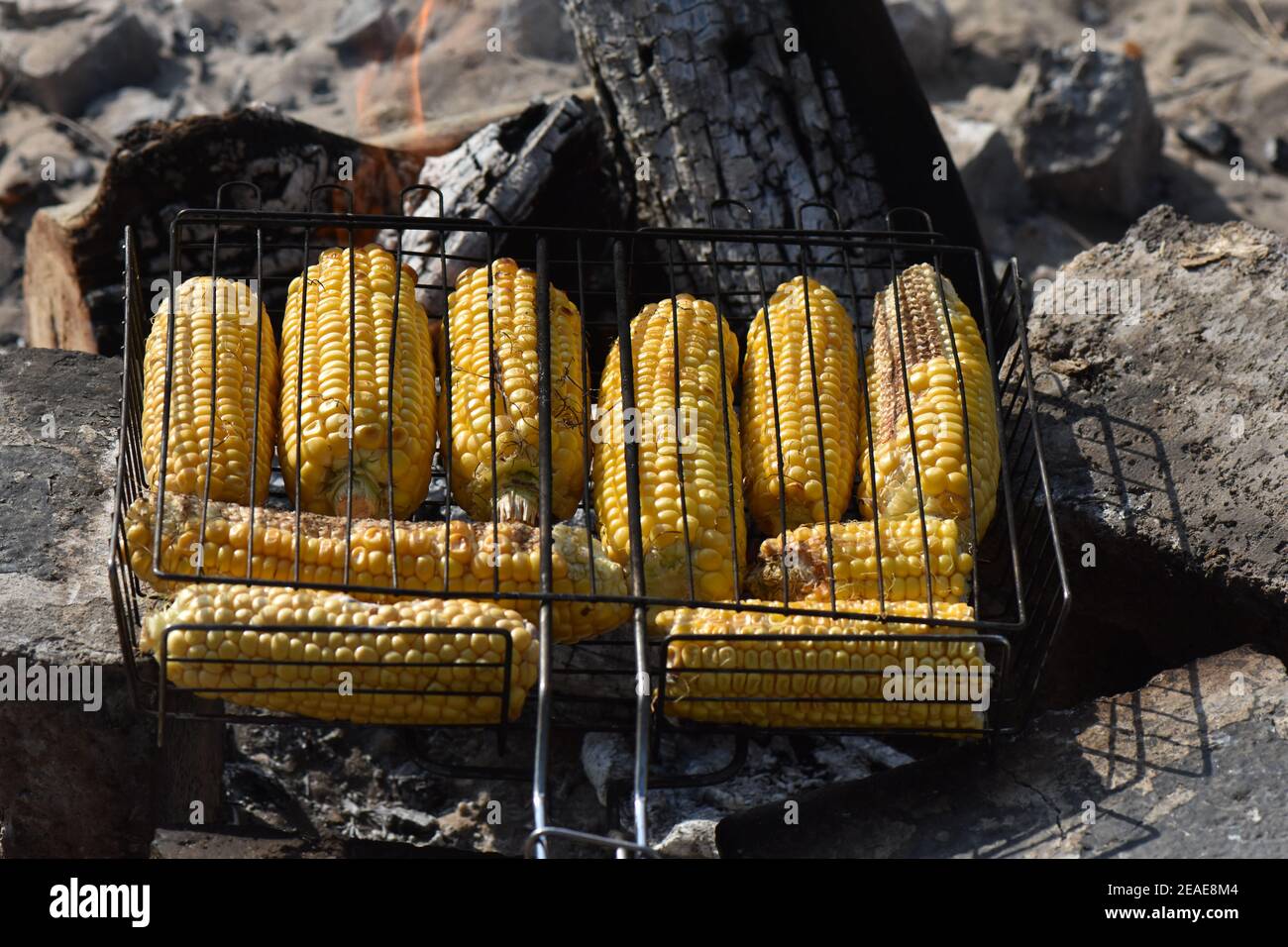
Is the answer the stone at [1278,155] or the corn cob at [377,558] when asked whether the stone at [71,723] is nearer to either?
the corn cob at [377,558]

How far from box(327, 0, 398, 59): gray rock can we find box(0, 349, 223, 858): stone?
183 inches

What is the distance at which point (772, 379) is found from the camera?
4203 mm

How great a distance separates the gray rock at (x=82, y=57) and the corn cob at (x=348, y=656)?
5379 mm

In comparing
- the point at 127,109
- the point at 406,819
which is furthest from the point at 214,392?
the point at 127,109

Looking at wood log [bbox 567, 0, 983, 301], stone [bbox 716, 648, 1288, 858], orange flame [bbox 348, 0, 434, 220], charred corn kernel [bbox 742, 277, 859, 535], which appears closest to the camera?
stone [bbox 716, 648, 1288, 858]

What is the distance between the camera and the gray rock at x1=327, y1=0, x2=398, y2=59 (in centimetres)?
823

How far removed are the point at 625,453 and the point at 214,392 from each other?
1.14 metres

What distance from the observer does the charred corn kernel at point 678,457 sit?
3.72 metres

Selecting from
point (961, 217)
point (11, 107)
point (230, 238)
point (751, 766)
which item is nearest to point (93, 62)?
point (11, 107)

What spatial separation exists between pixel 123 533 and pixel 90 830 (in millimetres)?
889

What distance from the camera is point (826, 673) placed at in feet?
11.4

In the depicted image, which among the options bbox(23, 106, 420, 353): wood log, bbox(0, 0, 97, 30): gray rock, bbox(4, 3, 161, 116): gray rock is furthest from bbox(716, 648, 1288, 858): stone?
bbox(0, 0, 97, 30): gray rock

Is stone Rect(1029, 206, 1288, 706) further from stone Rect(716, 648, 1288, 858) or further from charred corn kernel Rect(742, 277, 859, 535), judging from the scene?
charred corn kernel Rect(742, 277, 859, 535)

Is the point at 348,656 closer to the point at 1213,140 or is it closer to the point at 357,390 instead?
the point at 357,390
